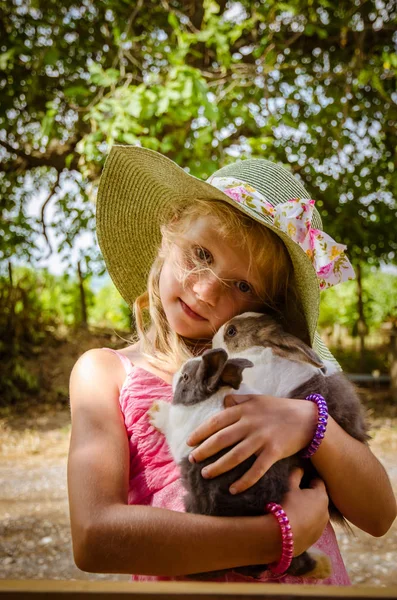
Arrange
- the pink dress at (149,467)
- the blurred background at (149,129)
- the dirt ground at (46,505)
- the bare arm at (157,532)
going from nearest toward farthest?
the bare arm at (157,532) < the pink dress at (149,467) < the dirt ground at (46,505) < the blurred background at (149,129)

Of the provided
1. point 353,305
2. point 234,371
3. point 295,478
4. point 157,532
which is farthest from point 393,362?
point 157,532

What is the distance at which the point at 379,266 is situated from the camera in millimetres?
7859

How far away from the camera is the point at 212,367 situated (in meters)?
1.34

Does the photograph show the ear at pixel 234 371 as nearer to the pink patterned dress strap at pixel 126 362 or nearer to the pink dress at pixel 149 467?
the pink dress at pixel 149 467

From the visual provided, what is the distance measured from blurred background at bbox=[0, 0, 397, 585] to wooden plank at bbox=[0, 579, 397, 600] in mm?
3741

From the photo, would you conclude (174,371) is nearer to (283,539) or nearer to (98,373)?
(98,373)

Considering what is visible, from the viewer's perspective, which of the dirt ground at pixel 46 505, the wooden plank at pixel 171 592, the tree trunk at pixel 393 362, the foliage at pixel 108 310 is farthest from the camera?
the foliage at pixel 108 310

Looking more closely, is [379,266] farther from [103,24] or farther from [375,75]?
[103,24]

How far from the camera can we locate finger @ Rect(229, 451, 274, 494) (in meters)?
1.21

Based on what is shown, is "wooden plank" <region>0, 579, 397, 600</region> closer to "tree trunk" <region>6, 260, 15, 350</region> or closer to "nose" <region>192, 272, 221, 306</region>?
"nose" <region>192, 272, 221, 306</region>

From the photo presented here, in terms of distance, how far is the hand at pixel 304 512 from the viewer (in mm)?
1249

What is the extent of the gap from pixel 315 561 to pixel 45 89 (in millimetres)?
6853

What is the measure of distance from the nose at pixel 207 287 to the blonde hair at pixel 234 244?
12 cm

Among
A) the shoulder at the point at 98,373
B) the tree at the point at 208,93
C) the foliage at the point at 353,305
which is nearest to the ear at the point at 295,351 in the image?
the shoulder at the point at 98,373
